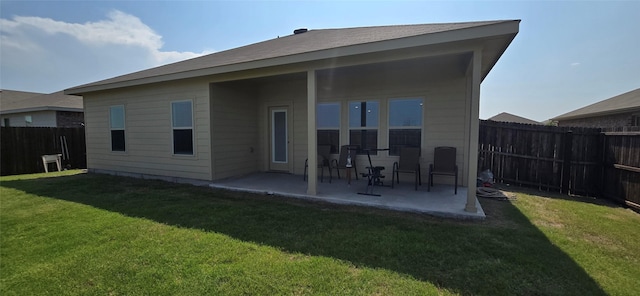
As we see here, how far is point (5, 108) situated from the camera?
42.2 ft

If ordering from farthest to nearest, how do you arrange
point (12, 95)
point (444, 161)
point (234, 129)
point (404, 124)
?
point (12, 95)
point (234, 129)
point (404, 124)
point (444, 161)

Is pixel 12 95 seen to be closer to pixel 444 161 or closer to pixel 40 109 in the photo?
pixel 40 109

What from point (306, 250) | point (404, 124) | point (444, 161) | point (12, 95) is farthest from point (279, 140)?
point (12, 95)

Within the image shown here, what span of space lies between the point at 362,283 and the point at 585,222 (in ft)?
11.9

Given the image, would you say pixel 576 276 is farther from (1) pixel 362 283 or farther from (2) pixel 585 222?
(2) pixel 585 222

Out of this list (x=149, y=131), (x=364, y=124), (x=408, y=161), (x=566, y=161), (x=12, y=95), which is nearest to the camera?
(x=408, y=161)

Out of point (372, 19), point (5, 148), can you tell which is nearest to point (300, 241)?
point (372, 19)

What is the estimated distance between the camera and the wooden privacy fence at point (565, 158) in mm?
4539

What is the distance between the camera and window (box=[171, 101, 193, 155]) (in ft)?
20.0

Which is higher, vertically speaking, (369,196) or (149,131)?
(149,131)

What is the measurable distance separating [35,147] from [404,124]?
39.6 ft

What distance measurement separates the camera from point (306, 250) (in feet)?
8.68

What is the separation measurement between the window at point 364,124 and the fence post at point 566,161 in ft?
12.8

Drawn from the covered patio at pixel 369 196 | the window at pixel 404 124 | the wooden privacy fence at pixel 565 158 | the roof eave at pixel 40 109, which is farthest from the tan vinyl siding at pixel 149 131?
the wooden privacy fence at pixel 565 158
